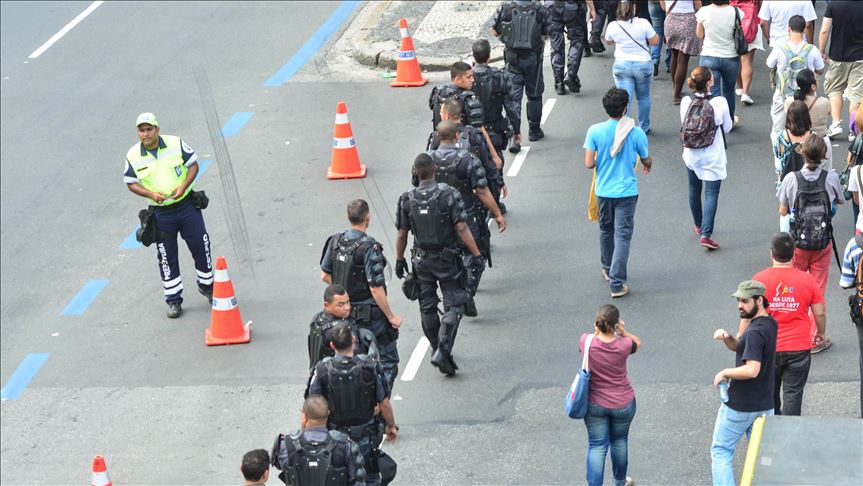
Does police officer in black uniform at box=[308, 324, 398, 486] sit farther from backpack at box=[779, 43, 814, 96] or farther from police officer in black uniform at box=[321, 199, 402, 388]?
backpack at box=[779, 43, 814, 96]

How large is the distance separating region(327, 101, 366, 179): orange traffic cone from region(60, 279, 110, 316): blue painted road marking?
293 centimetres

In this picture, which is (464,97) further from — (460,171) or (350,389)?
(350,389)

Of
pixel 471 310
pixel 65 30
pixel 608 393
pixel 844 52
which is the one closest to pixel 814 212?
pixel 608 393

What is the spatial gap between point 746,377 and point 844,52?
6829 millimetres

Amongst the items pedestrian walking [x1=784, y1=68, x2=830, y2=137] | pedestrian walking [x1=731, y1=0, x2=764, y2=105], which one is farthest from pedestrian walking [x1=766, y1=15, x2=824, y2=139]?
pedestrian walking [x1=731, y1=0, x2=764, y2=105]

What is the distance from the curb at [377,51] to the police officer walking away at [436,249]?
7201 millimetres

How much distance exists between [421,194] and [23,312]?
528 cm

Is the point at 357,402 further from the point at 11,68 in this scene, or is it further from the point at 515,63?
the point at 11,68

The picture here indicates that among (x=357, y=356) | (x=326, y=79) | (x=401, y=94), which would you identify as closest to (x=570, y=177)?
(x=401, y=94)

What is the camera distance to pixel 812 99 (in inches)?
472

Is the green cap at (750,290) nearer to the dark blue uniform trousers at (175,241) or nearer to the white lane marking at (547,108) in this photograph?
the dark blue uniform trousers at (175,241)

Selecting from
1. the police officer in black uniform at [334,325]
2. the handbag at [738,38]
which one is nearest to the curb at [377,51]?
the handbag at [738,38]

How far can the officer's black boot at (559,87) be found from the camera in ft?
53.9

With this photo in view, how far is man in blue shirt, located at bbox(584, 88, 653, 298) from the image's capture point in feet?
37.2
